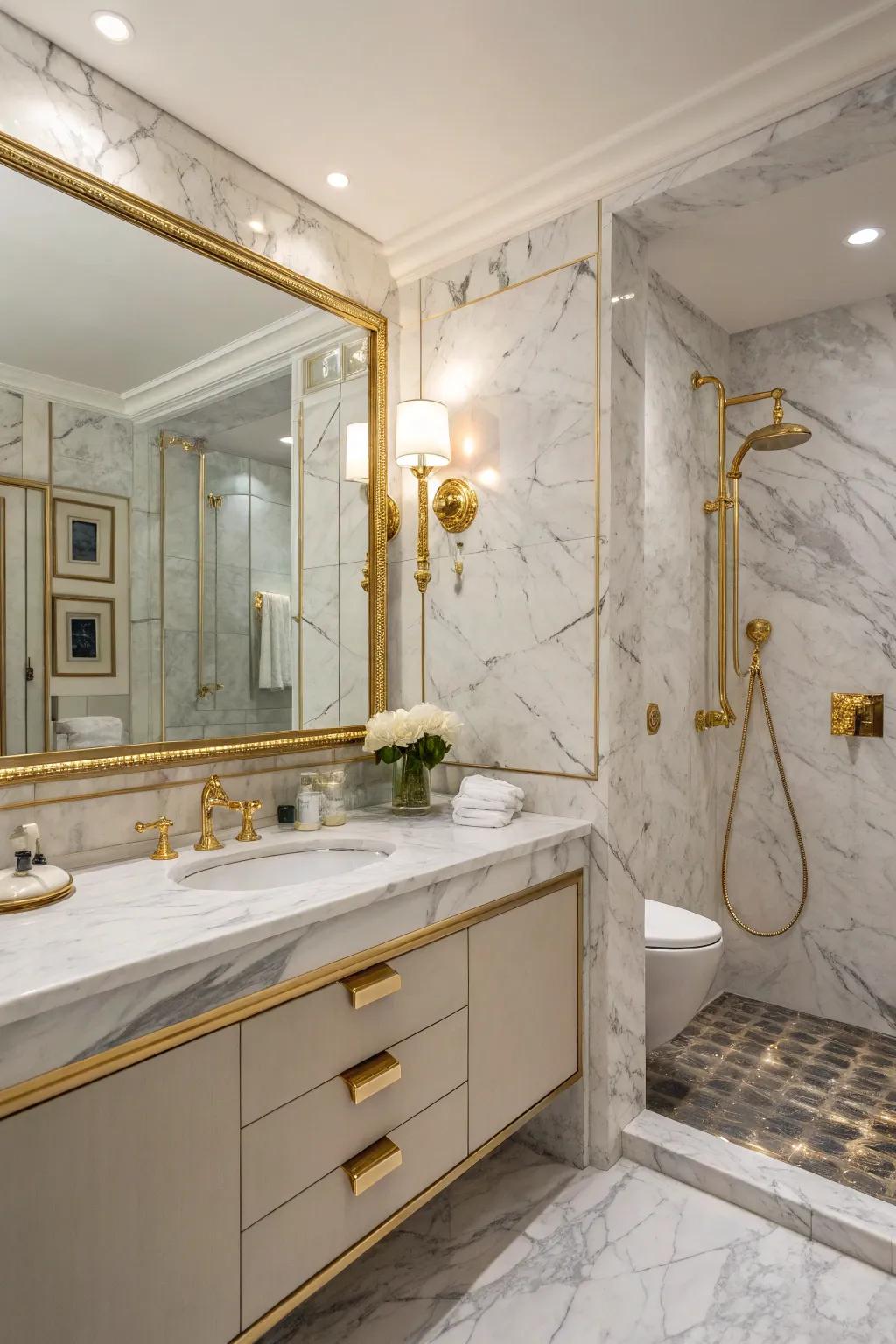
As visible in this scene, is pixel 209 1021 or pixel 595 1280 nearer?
pixel 209 1021

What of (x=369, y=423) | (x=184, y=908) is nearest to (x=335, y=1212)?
(x=184, y=908)

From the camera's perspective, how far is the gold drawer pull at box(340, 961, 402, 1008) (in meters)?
1.37

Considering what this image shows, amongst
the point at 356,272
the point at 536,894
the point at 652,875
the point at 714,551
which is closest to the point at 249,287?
the point at 356,272

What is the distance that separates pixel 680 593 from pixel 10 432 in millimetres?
2159

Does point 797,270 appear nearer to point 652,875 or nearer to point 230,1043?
point 652,875

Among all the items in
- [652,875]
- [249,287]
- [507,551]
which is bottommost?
[652,875]

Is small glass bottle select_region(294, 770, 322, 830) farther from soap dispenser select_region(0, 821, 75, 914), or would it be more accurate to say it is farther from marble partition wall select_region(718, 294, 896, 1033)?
marble partition wall select_region(718, 294, 896, 1033)

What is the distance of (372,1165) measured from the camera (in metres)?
1.40

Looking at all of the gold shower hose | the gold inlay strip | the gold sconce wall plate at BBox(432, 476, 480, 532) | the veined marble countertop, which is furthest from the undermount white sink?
the gold shower hose

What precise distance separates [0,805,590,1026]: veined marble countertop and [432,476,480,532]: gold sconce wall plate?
0.90 m

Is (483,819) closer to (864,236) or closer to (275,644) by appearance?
(275,644)

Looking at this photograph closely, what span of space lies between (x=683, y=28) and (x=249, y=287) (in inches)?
43.1

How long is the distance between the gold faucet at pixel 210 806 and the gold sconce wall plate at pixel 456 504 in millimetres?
998

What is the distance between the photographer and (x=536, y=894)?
1854 mm
